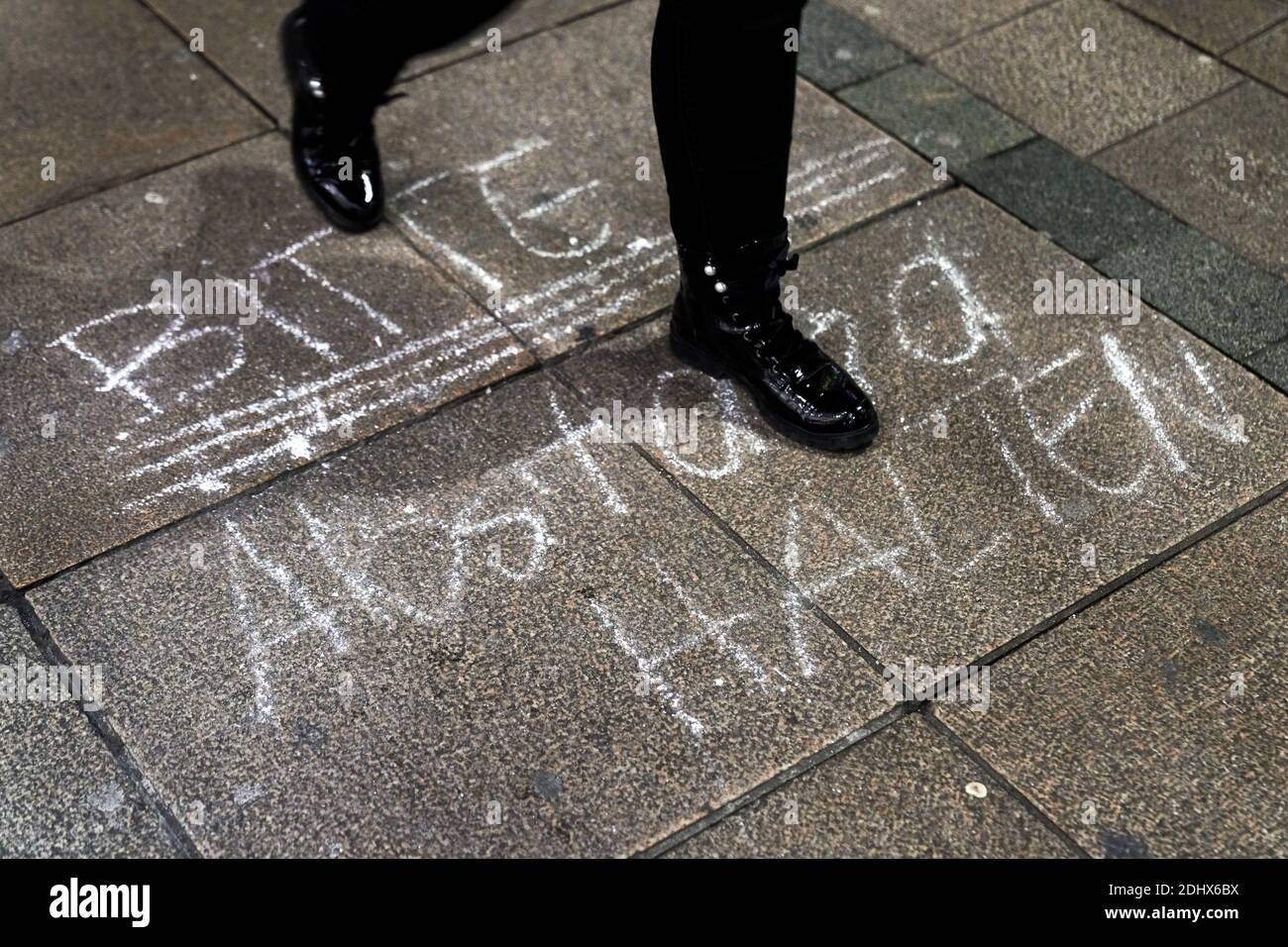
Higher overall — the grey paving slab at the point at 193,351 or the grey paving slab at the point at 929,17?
the grey paving slab at the point at 929,17

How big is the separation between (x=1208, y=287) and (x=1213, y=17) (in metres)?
1.40

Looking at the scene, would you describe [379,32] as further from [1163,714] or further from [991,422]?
[1163,714]

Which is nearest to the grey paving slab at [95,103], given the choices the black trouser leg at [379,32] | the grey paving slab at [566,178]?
the grey paving slab at [566,178]

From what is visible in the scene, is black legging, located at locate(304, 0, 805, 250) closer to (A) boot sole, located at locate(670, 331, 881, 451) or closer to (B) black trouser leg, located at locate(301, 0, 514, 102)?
(B) black trouser leg, located at locate(301, 0, 514, 102)

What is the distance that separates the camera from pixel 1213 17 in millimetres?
4535

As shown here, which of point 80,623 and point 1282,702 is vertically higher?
point 1282,702

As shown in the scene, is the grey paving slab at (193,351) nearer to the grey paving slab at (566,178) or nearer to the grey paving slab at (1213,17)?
the grey paving slab at (566,178)

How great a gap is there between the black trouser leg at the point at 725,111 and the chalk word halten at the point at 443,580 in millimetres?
556

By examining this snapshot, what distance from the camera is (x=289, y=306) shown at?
136 inches

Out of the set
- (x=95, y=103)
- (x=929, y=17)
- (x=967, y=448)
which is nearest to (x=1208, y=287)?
(x=967, y=448)

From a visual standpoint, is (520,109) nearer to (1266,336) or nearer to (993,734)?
(1266,336)

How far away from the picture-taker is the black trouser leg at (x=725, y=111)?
2730mm

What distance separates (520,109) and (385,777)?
2199 millimetres
